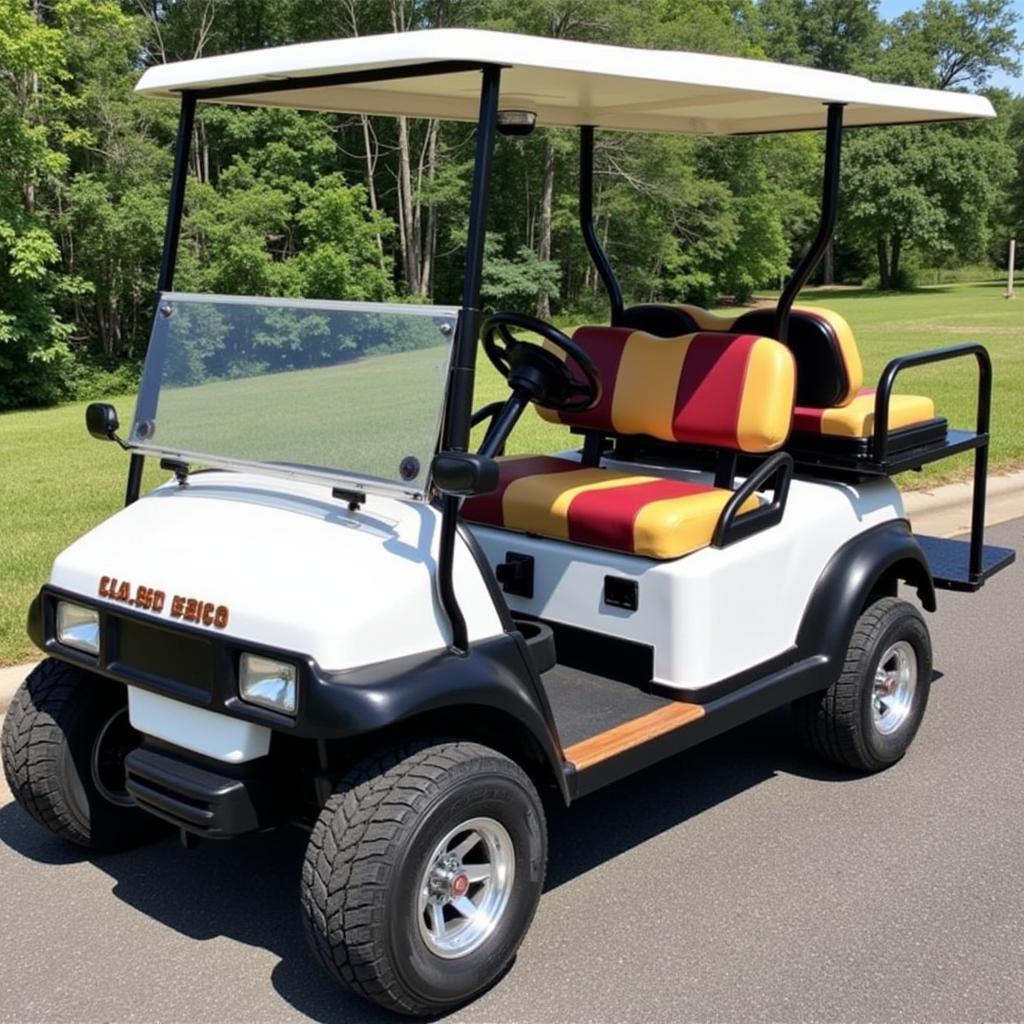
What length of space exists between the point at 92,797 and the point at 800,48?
64.4 m

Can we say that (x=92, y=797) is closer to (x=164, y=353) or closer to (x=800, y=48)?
(x=164, y=353)

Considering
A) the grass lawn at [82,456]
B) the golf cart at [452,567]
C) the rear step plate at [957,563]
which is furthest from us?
the grass lawn at [82,456]

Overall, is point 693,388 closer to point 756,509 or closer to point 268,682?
point 756,509

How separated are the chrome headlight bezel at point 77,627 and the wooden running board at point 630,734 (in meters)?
1.13

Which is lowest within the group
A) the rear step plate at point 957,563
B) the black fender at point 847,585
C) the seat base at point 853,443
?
the rear step plate at point 957,563

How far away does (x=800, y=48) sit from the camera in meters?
60.4

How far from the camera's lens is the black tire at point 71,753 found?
9.48 feet

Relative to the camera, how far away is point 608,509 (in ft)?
10.5

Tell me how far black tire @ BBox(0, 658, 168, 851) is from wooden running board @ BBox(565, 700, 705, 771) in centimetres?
→ 118

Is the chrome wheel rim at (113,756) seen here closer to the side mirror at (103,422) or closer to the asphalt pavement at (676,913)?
the asphalt pavement at (676,913)

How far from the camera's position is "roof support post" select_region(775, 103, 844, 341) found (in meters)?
3.46

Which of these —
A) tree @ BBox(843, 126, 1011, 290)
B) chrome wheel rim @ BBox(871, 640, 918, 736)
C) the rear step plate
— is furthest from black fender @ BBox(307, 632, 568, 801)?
tree @ BBox(843, 126, 1011, 290)

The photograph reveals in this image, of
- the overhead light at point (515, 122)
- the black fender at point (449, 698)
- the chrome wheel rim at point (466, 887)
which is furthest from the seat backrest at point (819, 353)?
the chrome wheel rim at point (466, 887)

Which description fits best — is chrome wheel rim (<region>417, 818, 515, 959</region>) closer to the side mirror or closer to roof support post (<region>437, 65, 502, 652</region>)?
roof support post (<region>437, 65, 502, 652</region>)
